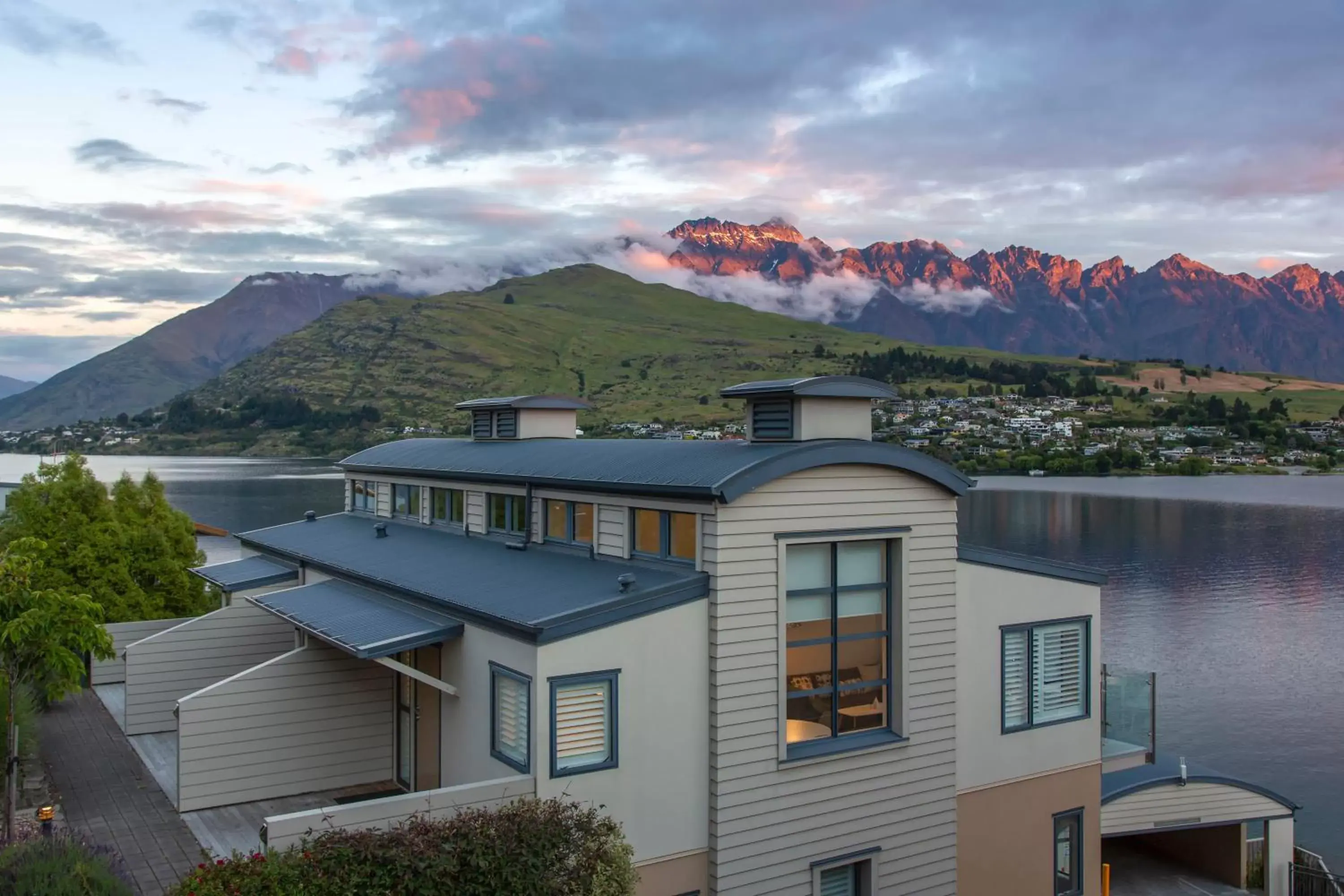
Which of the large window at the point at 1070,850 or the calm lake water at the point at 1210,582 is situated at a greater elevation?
the large window at the point at 1070,850

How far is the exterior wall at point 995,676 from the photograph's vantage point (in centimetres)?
1694

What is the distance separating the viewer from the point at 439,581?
1739cm

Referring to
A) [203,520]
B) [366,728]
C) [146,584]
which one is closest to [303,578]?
[366,728]

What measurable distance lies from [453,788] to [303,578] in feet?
40.3

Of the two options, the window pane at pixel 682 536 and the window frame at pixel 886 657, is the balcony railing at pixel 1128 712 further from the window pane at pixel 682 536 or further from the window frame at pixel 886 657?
the window pane at pixel 682 536

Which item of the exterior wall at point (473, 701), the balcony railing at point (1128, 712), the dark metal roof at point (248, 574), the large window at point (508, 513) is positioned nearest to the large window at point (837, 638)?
the exterior wall at point (473, 701)

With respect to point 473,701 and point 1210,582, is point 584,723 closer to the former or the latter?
point 473,701

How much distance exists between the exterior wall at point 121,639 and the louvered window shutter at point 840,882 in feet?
56.9

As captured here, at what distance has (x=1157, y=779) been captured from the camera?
68.2ft

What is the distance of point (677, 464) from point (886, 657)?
14.1 ft

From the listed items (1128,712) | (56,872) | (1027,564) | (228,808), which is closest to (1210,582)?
(1128,712)

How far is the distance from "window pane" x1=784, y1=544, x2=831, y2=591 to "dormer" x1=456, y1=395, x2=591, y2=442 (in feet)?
30.5

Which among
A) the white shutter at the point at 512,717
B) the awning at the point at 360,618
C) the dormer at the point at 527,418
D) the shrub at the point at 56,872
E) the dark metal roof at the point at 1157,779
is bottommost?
the dark metal roof at the point at 1157,779

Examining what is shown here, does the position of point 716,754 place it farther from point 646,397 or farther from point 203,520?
point 646,397
